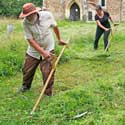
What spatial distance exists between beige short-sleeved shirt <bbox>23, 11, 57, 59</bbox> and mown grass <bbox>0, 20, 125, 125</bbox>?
0.94m

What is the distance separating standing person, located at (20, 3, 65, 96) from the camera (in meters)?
7.52

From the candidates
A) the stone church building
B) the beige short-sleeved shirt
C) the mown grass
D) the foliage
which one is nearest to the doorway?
the stone church building

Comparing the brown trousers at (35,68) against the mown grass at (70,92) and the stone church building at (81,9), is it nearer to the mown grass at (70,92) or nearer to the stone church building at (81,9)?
the mown grass at (70,92)

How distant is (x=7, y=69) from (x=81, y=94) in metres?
3.43

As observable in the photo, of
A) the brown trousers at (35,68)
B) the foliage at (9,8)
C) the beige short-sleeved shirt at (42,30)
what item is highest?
the beige short-sleeved shirt at (42,30)

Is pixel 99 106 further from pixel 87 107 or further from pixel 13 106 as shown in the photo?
pixel 13 106

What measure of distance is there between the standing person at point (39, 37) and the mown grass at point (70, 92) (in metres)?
0.56

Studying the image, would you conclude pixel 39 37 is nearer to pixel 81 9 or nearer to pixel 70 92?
pixel 70 92

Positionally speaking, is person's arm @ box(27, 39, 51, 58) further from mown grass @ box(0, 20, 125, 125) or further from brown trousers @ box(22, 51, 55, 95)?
mown grass @ box(0, 20, 125, 125)

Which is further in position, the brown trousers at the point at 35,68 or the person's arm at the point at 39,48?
the brown trousers at the point at 35,68

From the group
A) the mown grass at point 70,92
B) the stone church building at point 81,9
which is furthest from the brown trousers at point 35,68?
the stone church building at point 81,9

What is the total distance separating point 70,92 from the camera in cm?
759

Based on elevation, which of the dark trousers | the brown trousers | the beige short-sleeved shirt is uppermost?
the beige short-sleeved shirt

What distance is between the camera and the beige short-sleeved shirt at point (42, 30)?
766cm
